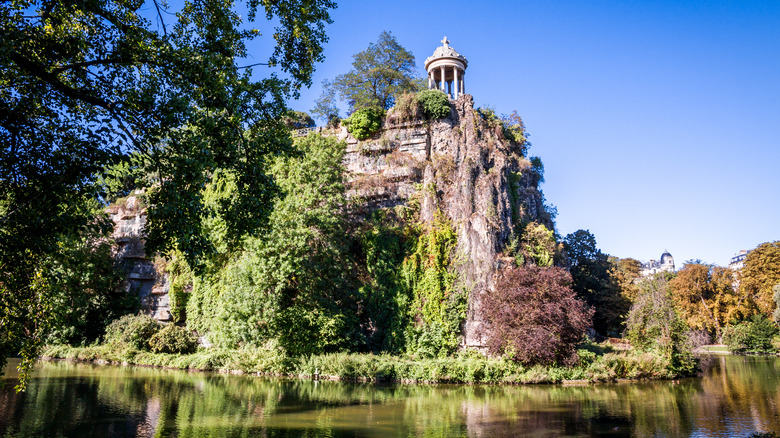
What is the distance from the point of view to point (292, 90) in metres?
11.1

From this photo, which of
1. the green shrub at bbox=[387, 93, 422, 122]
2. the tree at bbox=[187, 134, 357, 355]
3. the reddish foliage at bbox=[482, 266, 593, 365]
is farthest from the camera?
the green shrub at bbox=[387, 93, 422, 122]

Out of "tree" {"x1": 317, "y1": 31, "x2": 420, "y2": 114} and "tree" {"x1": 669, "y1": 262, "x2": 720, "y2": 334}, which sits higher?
"tree" {"x1": 317, "y1": 31, "x2": 420, "y2": 114}

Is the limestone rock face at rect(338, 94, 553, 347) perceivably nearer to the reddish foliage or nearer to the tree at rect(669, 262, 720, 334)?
the reddish foliage

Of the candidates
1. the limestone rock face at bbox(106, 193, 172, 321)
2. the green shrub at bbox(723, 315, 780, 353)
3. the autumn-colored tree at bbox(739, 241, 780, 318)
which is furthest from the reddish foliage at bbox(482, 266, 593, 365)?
the autumn-colored tree at bbox(739, 241, 780, 318)

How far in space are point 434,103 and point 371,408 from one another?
2126 centimetres

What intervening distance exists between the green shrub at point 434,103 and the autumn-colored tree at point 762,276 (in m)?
32.6

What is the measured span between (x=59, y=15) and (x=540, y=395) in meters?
17.5

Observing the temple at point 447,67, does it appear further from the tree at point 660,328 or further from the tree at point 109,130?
the tree at point 109,130

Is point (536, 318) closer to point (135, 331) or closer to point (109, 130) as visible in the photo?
point (109, 130)

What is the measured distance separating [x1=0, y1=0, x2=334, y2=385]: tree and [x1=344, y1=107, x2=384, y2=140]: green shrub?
2061cm

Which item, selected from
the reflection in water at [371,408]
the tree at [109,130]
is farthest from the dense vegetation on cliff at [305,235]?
the reflection in water at [371,408]

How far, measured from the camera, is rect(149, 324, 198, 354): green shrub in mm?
27312

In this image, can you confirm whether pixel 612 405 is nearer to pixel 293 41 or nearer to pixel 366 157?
pixel 293 41

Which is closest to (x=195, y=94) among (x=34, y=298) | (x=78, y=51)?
(x=78, y=51)
